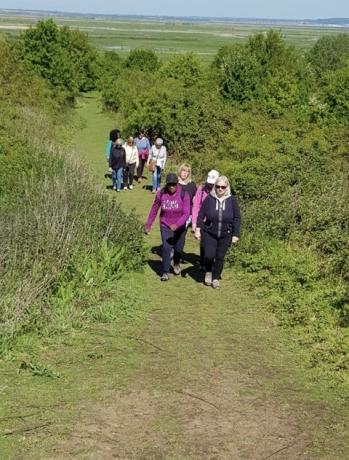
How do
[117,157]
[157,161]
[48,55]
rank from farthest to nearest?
[48,55] → [157,161] → [117,157]

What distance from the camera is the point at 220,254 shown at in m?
9.28

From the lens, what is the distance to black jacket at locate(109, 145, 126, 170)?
51.9 feet

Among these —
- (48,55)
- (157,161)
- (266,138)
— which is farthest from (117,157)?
(48,55)

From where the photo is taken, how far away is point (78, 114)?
3431cm

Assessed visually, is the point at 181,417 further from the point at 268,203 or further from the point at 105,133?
the point at 105,133

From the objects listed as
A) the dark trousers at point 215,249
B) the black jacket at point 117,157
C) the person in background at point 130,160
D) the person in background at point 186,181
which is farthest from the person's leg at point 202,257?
the person in background at point 130,160

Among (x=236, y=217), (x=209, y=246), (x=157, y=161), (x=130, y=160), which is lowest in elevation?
(x=130, y=160)

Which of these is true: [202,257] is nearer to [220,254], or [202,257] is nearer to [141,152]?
[220,254]

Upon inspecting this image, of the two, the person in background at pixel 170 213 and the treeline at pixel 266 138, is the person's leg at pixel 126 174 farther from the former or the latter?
the person in background at pixel 170 213

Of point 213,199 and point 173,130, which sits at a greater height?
point 213,199

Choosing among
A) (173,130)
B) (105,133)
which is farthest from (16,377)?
(105,133)

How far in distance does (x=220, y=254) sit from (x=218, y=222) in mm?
553

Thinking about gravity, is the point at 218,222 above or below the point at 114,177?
above

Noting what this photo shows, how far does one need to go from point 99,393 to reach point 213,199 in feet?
12.0
